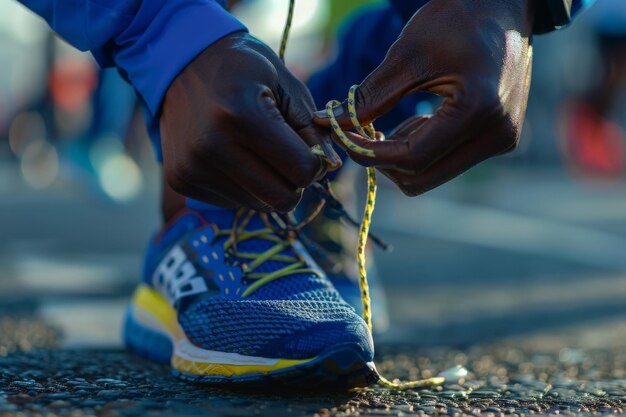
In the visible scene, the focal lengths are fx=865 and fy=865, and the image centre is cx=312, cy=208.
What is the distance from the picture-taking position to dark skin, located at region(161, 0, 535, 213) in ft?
2.74

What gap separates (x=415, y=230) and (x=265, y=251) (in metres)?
2.85

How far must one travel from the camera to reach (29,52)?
14742 millimetres

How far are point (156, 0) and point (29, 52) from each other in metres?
14.7

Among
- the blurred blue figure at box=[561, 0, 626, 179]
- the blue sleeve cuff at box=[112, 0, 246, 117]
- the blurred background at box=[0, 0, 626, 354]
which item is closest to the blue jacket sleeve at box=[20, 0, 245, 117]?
the blue sleeve cuff at box=[112, 0, 246, 117]

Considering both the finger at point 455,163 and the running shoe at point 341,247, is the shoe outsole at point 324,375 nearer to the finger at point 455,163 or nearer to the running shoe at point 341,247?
the finger at point 455,163

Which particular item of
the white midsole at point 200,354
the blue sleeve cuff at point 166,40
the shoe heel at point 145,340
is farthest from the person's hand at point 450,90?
the shoe heel at point 145,340

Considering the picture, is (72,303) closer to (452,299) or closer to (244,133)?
(452,299)

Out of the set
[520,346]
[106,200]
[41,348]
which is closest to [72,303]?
[41,348]

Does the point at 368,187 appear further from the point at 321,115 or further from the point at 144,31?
the point at 144,31

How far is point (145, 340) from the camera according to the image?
1.29m

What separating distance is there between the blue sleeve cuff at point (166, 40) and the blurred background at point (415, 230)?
1.09 feet

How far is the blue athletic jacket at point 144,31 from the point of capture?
92cm

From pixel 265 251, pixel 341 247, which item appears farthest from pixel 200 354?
pixel 341 247

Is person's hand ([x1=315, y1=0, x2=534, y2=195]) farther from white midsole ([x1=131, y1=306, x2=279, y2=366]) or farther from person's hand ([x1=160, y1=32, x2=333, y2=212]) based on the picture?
white midsole ([x1=131, y1=306, x2=279, y2=366])
